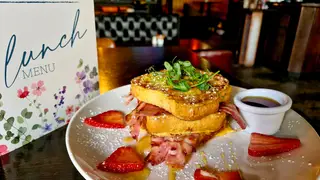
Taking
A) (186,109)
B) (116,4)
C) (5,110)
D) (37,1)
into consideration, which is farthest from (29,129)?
(116,4)

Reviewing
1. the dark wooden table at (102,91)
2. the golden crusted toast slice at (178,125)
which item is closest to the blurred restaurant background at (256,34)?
the dark wooden table at (102,91)

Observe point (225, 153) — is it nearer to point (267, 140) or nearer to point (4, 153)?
point (267, 140)

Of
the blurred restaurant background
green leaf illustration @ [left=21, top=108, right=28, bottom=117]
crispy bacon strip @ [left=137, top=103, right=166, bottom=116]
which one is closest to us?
green leaf illustration @ [left=21, top=108, right=28, bottom=117]

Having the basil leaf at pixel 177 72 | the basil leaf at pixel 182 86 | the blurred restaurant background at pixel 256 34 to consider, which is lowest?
the blurred restaurant background at pixel 256 34

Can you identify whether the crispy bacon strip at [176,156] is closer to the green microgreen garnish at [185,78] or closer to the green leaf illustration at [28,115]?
the green microgreen garnish at [185,78]

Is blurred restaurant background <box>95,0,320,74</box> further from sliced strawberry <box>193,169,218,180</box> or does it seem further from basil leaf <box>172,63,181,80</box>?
sliced strawberry <box>193,169,218,180</box>

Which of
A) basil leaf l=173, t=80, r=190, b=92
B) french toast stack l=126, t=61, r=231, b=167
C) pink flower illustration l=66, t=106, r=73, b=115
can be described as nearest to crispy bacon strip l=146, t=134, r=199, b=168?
french toast stack l=126, t=61, r=231, b=167

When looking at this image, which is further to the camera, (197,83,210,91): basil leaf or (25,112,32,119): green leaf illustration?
(197,83,210,91): basil leaf
